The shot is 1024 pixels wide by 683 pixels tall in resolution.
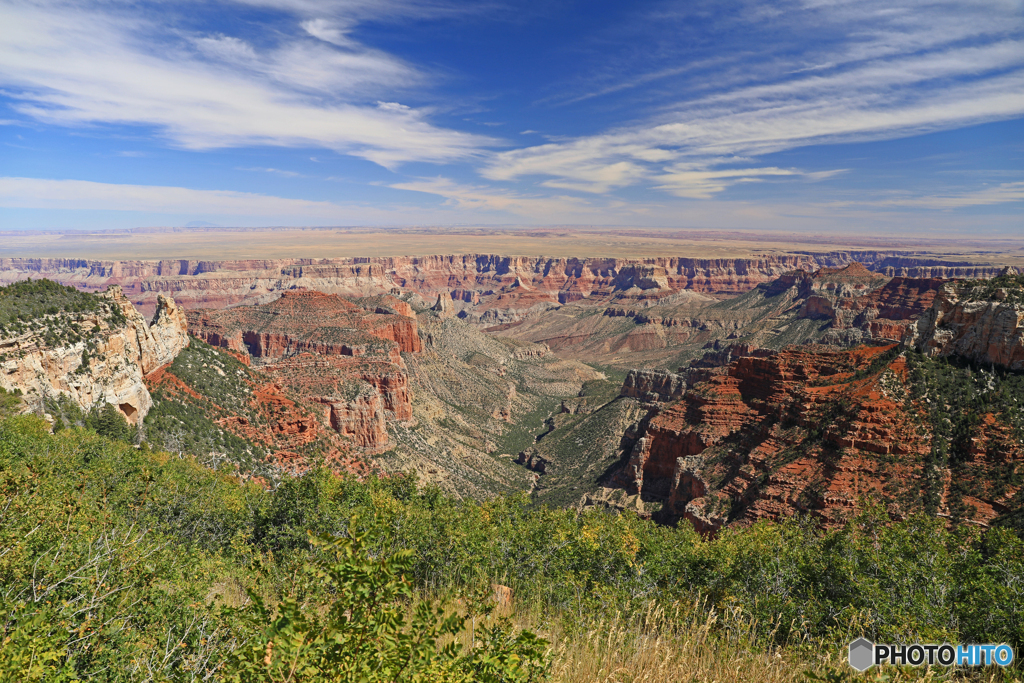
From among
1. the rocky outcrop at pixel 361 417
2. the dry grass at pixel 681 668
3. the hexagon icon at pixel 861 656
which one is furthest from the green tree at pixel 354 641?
the rocky outcrop at pixel 361 417

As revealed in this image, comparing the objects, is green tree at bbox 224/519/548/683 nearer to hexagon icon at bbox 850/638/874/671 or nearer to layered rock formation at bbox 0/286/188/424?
hexagon icon at bbox 850/638/874/671

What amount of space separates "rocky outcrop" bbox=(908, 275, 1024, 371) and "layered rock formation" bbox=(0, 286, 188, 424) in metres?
86.1

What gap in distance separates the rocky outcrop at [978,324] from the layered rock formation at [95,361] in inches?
3391

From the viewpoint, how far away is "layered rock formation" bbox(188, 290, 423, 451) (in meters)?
81.7

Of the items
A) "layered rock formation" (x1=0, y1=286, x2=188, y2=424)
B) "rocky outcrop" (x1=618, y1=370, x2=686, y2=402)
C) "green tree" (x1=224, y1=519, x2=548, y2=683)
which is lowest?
"rocky outcrop" (x1=618, y1=370, x2=686, y2=402)

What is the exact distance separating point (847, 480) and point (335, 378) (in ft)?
241

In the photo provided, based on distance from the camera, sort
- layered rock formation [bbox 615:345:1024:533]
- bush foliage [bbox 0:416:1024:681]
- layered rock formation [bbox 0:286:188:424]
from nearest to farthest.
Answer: bush foliage [bbox 0:416:1024:681] < layered rock formation [bbox 0:286:188:424] < layered rock formation [bbox 615:345:1024:533]

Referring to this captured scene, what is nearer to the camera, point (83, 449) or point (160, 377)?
point (83, 449)

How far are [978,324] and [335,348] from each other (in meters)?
111

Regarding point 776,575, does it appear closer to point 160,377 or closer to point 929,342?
point 929,342

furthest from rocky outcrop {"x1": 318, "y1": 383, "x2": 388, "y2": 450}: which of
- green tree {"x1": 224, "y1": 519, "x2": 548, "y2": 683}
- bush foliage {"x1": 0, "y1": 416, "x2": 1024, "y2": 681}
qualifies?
green tree {"x1": 224, "y1": 519, "x2": 548, "y2": 683}

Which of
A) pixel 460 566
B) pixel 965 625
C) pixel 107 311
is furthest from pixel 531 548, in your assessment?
pixel 107 311

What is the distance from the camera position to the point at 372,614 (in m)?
6.22

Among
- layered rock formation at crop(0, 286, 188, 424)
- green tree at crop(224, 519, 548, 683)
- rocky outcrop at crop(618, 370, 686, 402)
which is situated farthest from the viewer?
rocky outcrop at crop(618, 370, 686, 402)
